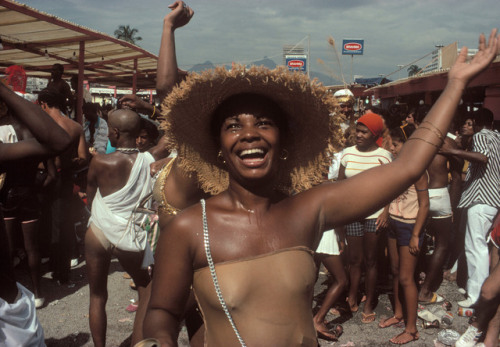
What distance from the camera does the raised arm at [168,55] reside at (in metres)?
2.49

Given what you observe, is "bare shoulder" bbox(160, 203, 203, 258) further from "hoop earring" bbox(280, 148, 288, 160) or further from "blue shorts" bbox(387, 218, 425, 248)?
"blue shorts" bbox(387, 218, 425, 248)

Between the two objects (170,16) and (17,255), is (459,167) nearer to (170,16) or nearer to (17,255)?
(170,16)

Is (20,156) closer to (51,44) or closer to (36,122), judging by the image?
(36,122)

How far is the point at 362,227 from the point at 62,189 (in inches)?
161

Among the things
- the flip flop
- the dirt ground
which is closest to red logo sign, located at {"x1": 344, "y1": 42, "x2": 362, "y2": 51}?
the dirt ground

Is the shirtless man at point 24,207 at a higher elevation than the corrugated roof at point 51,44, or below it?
below

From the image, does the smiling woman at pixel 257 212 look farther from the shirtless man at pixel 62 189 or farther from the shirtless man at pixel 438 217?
the shirtless man at pixel 62 189

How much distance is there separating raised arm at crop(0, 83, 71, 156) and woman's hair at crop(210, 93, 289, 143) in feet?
2.67

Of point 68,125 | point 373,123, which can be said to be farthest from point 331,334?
point 68,125

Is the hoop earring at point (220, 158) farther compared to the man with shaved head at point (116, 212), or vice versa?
the man with shaved head at point (116, 212)

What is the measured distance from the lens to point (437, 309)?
507 cm

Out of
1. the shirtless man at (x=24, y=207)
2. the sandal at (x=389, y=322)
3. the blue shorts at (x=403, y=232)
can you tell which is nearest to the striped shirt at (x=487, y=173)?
the blue shorts at (x=403, y=232)

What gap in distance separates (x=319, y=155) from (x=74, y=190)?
5.62 meters

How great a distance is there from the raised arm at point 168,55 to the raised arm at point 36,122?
63cm
